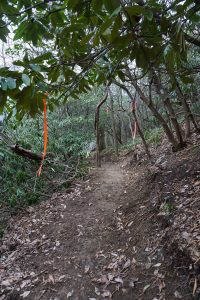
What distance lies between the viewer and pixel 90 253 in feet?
12.9

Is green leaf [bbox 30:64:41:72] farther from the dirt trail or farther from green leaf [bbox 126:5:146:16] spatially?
the dirt trail

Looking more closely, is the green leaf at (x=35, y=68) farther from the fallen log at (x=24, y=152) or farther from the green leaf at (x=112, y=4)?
the fallen log at (x=24, y=152)

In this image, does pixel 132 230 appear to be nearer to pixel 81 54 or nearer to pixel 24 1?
pixel 81 54

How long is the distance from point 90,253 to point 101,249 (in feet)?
0.56

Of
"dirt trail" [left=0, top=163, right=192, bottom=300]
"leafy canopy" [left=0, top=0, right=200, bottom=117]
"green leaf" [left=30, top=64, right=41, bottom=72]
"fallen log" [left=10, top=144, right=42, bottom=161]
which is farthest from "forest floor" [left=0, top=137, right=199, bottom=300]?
"green leaf" [left=30, top=64, right=41, bottom=72]

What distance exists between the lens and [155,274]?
2947 millimetres

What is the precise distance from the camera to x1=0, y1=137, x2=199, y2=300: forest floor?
2939 millimetres

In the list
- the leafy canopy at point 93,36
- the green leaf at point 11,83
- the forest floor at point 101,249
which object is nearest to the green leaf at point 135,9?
the leafy canopy at point 93,36

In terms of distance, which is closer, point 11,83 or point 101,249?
point 11,83

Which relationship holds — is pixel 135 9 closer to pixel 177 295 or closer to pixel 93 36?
pixel 93 36

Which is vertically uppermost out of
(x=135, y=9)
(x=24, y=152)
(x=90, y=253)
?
(x=135, y=9)

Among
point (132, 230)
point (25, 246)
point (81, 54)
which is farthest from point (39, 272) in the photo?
point (81, 54)

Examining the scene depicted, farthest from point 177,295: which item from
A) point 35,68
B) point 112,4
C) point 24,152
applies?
point 24,152

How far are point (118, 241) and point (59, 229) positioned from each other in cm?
126
